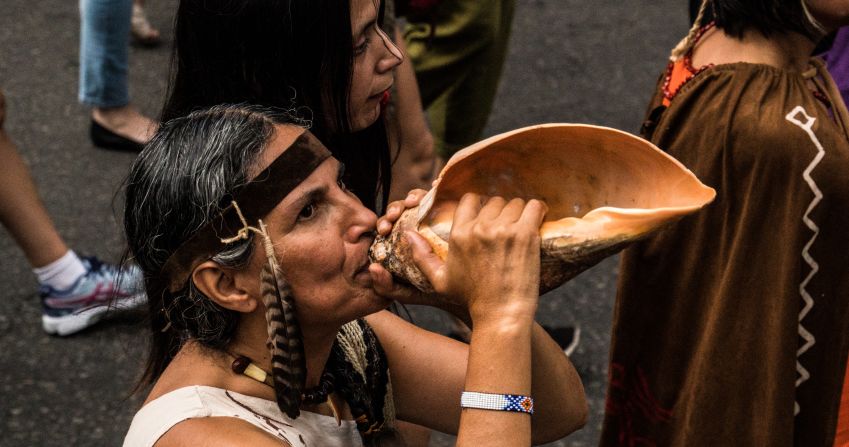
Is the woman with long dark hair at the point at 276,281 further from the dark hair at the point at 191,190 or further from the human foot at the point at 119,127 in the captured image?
the human foot at the point at 119,127

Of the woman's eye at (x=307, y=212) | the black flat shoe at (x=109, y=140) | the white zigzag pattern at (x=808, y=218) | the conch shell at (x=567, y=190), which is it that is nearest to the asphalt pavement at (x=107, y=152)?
the black flat shoe at (x=109, y=140)

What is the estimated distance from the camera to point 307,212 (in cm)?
172

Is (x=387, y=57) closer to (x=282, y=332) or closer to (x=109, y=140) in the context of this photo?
(x=282, y=332)

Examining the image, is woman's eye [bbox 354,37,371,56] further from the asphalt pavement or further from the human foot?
the human foot

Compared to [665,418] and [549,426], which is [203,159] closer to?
[549,426]

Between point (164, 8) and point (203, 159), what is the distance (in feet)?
14.7

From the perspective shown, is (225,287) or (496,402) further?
(225,287)

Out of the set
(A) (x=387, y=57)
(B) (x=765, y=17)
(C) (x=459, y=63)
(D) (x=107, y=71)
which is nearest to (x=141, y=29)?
(D) (x=107, y=71)

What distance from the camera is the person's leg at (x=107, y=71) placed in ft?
14.0

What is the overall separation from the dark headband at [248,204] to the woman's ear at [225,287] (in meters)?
0.02

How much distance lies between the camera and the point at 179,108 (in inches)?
81.7

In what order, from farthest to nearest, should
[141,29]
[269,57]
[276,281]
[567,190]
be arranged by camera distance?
[141,29] < [269,57] < [567,190] < [276,281]

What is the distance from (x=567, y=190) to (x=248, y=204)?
510 millimetres

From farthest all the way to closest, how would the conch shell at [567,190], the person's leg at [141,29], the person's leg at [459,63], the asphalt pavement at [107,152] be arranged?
the person's leg at [141,29]
the person's leg at [459,63]
the asphalt pavement at [107,152]
the conch shell at [567,190]
